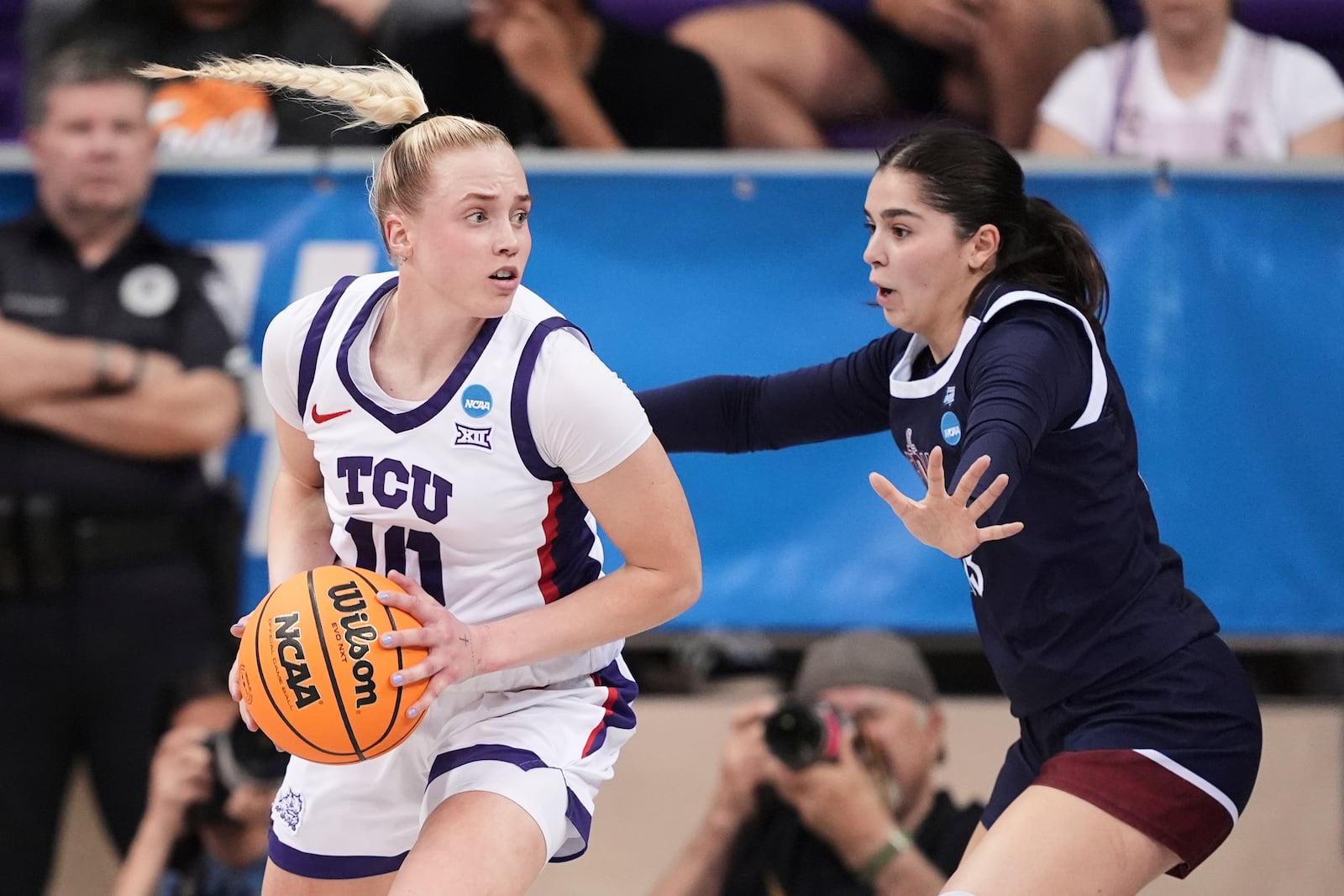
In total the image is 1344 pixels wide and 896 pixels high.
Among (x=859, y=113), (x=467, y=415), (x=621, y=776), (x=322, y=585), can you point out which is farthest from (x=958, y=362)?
(x=621, y=776)

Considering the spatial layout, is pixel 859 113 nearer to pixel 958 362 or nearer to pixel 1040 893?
pixel 958 362

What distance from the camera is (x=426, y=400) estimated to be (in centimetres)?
293

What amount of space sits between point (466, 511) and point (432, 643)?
29 cm

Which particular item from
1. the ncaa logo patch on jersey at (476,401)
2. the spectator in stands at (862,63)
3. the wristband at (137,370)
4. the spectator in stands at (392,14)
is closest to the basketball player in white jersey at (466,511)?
the ncaa logo patch on jersey at (476,401)

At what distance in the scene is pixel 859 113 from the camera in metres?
5.34

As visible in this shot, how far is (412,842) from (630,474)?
0.88 meters

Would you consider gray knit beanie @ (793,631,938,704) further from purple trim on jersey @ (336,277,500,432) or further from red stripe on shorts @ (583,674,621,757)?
purple trim on jersey @ (336,277,500,432)

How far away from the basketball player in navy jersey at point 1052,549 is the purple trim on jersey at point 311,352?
1.06 m

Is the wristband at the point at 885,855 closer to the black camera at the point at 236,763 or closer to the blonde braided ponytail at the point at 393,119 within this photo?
the black camera at the point at 236,763

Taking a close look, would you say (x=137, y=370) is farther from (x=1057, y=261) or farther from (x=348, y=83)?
(x=1057, y=261)

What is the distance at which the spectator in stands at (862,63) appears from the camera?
16.9ft

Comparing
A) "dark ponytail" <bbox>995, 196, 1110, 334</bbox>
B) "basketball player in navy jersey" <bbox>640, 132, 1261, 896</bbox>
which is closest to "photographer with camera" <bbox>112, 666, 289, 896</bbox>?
"basketball player in navy jersey" <bbox>640, 132, 1261, 896</bbox>

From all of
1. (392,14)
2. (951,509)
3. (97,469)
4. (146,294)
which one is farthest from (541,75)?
(951,509)

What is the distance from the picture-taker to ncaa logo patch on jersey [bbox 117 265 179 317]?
15.9ft
